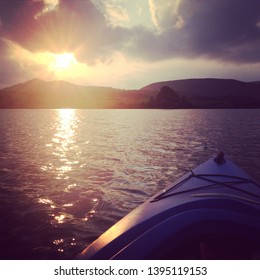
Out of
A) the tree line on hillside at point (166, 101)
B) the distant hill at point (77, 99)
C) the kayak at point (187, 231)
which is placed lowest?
the kayak at point (187, 231)

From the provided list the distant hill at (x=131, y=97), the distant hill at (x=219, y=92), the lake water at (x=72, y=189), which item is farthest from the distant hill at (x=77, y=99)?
the lake water at (x=72, y=189)

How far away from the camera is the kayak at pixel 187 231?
10.5 ft

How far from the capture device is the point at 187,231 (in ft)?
10.5

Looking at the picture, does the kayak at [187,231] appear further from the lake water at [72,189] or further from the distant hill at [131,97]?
the distant hill at [131,97]

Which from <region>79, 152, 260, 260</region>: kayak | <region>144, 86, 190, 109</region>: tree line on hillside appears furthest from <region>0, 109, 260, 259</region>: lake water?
<region>144, 86, 190, 109</region>: tree line on hillside

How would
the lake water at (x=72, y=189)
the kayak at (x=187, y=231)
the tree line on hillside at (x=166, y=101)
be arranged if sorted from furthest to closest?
the tree line on hillside at (x=166, y=101), the lake water at (x=72, y=189), the kayak at (x=187, y=231)

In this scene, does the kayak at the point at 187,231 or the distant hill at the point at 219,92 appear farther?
the distant hill at the point at 219,92

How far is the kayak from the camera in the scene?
3188mm

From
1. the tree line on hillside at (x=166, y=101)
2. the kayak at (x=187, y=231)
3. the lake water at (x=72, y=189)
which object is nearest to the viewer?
the kayak at (x=187, y=231)

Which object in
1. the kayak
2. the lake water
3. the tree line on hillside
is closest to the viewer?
the kayak

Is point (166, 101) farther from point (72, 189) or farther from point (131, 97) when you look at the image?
point (72, 189)

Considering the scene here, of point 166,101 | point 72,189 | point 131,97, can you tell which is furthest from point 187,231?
point 131,97

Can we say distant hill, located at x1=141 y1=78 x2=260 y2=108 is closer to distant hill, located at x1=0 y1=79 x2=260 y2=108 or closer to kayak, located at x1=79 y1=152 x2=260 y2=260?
distant hill, located at x1=0 y1=79 x2=260 y2=108

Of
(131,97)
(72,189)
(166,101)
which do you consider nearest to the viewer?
(72,189)
